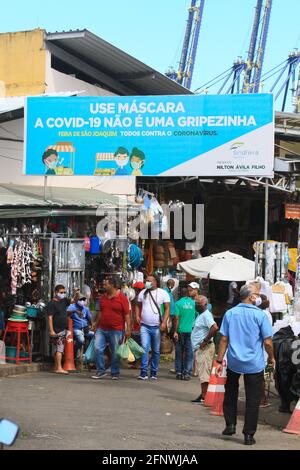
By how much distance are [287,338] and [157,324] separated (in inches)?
125

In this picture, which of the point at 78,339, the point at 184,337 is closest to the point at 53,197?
the point at 78,339

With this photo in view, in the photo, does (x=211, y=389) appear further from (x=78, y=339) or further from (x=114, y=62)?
(x=114, y=62)

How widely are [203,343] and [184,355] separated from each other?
271 cm

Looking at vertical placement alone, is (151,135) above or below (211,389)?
above

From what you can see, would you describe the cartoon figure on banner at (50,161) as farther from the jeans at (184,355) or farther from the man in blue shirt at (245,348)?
the man in blue shirt at (245,348)

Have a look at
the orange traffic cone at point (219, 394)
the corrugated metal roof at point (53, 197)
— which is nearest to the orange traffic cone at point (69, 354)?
the corrugated metal roof at point (53, 197)

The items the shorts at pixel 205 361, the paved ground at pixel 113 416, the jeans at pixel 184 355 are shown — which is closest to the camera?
the paved ground at pixel 113 416

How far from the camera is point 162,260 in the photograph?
1992 cm

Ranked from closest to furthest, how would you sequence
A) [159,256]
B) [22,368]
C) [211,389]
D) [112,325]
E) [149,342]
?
[211,389] < [112,325] < [149,342] < [22,368] < [159,256]

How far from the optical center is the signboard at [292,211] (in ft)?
72.3

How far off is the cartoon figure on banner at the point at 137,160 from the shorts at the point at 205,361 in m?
5.58

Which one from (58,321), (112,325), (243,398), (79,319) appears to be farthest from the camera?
(79,319)

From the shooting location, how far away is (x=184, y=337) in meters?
13.6
